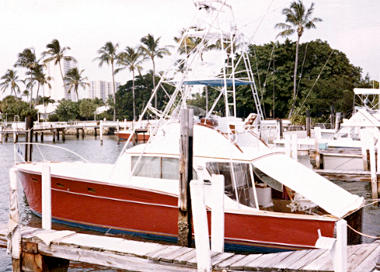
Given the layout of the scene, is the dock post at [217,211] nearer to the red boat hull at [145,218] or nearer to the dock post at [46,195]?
the red boat hull at [145,218]

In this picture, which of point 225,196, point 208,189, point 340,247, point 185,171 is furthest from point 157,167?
point 340,247

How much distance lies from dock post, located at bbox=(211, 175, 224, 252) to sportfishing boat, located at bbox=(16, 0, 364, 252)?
1693 millimetres

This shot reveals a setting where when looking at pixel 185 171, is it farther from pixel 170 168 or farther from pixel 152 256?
pixel 152 256

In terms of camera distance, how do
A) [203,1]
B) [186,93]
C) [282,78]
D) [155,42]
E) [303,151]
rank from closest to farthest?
[203,1] → [186,93] → [303,151] → [282,78] → [155,42]

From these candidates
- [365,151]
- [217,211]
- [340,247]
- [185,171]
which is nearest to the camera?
[340,247]

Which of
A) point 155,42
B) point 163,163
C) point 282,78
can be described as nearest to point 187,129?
point 163,163

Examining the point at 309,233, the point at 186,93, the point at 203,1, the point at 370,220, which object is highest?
the point at 203,1

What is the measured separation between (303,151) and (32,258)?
1898 cm

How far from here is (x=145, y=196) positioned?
10.7 meters

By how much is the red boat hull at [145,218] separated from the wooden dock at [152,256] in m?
2.37

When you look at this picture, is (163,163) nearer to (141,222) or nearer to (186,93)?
(141,222)

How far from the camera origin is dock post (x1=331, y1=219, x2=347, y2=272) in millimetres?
5285

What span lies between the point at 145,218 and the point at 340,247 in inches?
246

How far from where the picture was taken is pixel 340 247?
5.36 m
